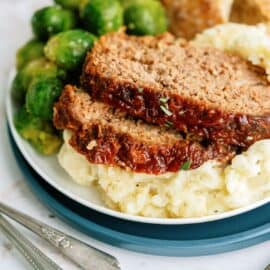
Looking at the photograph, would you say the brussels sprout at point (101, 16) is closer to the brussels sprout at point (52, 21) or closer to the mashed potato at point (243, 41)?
the brussels sprout at point (52, 21)

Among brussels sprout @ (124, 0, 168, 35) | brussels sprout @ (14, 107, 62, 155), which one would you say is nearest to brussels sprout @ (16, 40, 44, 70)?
brussels sprout @ (14, 107, 62, 155)

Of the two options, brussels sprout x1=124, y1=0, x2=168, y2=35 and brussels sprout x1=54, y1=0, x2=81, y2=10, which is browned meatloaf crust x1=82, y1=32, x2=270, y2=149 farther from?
brussels sprout x1=54, y1=0, x2=81, y2=10

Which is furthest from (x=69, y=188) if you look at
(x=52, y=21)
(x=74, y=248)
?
(x=52, y=21)

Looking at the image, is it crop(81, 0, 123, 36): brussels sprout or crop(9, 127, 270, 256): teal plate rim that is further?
crop(81, 0, 123, 36): brussels sprout

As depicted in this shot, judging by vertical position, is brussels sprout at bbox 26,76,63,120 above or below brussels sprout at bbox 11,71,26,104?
above

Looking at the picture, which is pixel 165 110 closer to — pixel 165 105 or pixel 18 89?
pixel 165 105

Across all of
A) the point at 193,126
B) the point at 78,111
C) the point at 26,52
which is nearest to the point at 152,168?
the point at 193,126
